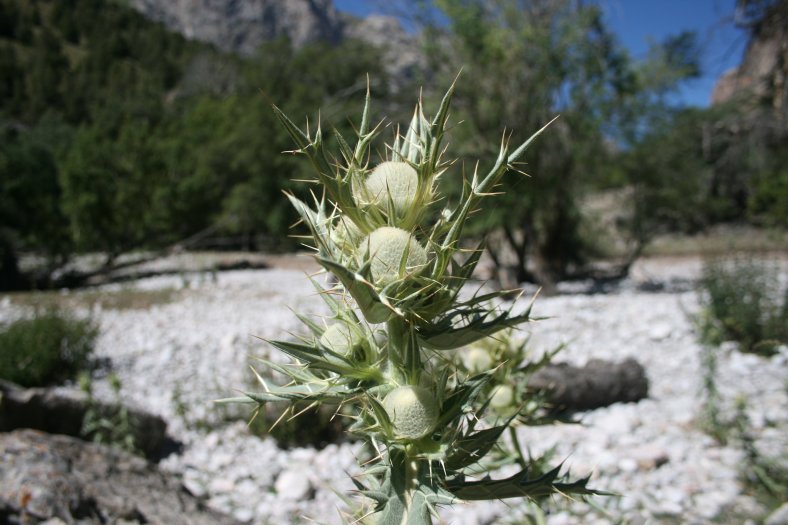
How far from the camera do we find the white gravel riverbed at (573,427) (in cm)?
384

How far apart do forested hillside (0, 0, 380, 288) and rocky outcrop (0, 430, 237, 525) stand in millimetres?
2441

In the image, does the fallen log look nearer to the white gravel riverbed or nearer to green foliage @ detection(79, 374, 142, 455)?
the white gravel riverbed

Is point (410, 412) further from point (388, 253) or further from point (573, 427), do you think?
point (573, 427)

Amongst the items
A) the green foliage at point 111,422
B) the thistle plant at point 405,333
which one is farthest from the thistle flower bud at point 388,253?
the green foliage at point 111,422

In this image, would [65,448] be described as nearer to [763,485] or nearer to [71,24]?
[763,485]

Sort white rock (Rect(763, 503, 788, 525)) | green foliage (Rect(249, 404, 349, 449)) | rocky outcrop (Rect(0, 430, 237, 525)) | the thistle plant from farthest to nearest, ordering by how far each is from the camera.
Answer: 1. green foliage (Rect(249, 404, 349, 449))
2. white rock (Rect(763, 503, 788, 525))
3. rocky outcrop (Rect(0, 430, 237, 525))
4. the thistle plant

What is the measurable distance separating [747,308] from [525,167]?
5429 mm

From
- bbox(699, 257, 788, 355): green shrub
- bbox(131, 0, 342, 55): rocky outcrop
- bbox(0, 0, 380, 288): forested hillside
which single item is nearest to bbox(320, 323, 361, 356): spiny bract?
bbox(0, 0, 380, 288): forested hillside

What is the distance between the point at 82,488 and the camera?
9.69 feet

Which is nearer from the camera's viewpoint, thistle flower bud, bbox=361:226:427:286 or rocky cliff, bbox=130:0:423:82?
thistle flower bud, bbox=361:226:427:286

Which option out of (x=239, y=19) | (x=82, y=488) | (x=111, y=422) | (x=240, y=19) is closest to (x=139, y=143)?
(x=111, y=422)

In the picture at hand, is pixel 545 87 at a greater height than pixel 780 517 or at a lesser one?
greater

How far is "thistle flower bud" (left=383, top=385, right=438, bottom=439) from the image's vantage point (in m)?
1.11

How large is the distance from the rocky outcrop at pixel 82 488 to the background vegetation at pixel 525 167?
2580mm
